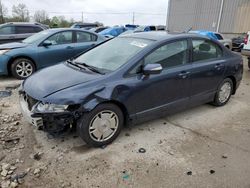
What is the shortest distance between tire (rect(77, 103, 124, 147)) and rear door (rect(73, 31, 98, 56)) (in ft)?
13.9

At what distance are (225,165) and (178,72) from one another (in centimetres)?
150

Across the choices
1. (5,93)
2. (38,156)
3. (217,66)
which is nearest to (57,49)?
(5,93)

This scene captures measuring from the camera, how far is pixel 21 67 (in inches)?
245

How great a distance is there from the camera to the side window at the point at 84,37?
6973mm

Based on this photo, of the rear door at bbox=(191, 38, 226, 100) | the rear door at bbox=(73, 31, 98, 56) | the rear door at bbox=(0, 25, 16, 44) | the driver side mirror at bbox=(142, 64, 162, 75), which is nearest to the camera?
the driver side mirror at bbox=(142, 64, 162, 75)

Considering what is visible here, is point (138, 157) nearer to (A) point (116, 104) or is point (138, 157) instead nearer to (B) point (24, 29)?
(A) point (116, 104)

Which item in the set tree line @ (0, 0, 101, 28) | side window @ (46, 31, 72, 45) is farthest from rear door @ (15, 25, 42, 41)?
tree line @ (0, 0, 101, 28)

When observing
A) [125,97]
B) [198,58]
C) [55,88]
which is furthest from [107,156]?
[198,58]

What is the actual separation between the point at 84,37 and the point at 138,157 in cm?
516

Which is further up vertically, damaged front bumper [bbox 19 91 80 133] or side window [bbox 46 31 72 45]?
side window [bbox 46 31 72 45]

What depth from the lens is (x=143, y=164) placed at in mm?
2795

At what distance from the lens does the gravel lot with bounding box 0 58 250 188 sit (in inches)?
99.6

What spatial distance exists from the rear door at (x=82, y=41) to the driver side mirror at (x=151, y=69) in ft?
13.7

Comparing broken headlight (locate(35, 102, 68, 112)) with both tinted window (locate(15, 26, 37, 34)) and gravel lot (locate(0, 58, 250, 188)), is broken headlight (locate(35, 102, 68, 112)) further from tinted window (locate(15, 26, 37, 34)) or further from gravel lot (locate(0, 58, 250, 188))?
tinted window (locate(15, 26, 37, 34))
